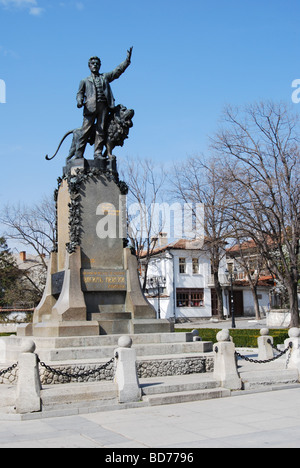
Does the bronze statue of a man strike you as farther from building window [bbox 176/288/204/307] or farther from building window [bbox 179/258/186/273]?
building window [bbox 179/258/186/273]

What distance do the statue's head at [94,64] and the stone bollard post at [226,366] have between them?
8.88 metres

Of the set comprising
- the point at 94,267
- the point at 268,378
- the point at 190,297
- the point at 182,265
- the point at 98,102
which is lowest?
the point at 268,378

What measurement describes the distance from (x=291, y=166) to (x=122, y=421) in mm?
22378

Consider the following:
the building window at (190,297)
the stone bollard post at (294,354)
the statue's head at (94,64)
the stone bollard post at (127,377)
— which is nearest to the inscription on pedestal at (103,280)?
the stone bollard post at (127,377)

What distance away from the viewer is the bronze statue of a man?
1574 cm

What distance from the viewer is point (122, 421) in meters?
8.81

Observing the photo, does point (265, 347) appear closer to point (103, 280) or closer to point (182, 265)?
point (103, 280)

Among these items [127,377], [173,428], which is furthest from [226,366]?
[173,428]

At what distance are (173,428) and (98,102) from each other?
10312mm

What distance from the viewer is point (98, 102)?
15.7 metres

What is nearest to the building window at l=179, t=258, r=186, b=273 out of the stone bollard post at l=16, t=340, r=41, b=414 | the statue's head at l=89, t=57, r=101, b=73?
the statue's head at l=89, t=57, r=101, b=73

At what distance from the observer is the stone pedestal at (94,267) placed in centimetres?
1388
